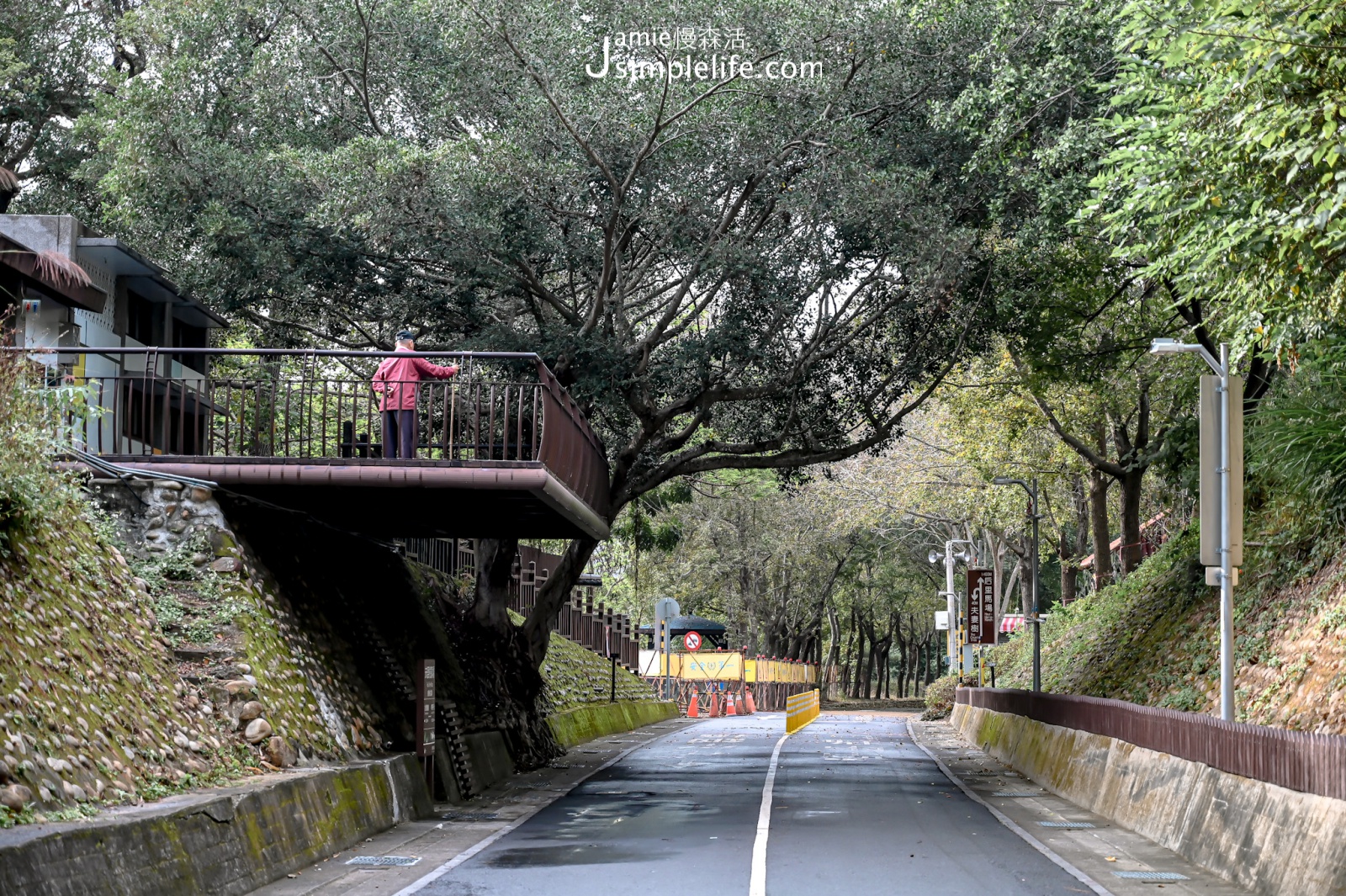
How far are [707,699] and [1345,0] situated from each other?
53295 millimetres

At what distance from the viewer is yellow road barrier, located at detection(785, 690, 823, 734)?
41.7 metres

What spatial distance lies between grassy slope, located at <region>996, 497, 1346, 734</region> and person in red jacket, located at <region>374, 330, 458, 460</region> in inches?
409

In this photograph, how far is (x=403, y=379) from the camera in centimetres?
1702

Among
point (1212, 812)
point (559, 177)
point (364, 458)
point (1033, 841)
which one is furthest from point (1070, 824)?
point (559, 177)

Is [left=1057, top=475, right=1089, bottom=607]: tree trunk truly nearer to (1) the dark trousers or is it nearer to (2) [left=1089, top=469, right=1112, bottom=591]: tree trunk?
(2) [left=1089, top=469, right=1112, bottom=591]: tree trunk

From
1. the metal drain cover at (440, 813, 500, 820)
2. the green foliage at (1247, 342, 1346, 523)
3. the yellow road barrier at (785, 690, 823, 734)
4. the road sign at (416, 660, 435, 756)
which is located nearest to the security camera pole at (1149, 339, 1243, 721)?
the green foliage at (1247, 342, 1346, 523)

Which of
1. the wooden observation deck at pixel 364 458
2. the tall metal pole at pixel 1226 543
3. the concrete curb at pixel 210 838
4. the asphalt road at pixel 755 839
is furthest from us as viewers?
the wooden observation deck at pixel 364 458

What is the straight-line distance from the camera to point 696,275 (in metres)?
22.5

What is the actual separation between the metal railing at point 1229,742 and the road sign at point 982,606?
17.9 meters

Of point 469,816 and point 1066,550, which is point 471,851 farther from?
point 1066,550

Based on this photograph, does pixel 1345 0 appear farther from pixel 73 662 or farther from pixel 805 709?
pixel 805 709

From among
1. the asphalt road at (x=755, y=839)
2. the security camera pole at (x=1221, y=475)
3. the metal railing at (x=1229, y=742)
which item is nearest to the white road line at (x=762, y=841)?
the asphalt road at (x=755, y=839)

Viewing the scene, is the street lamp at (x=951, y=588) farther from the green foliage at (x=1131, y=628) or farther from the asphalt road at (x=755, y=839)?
the asphalt road at (x=755, y=839)

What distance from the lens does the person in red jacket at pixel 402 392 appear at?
658 inches
